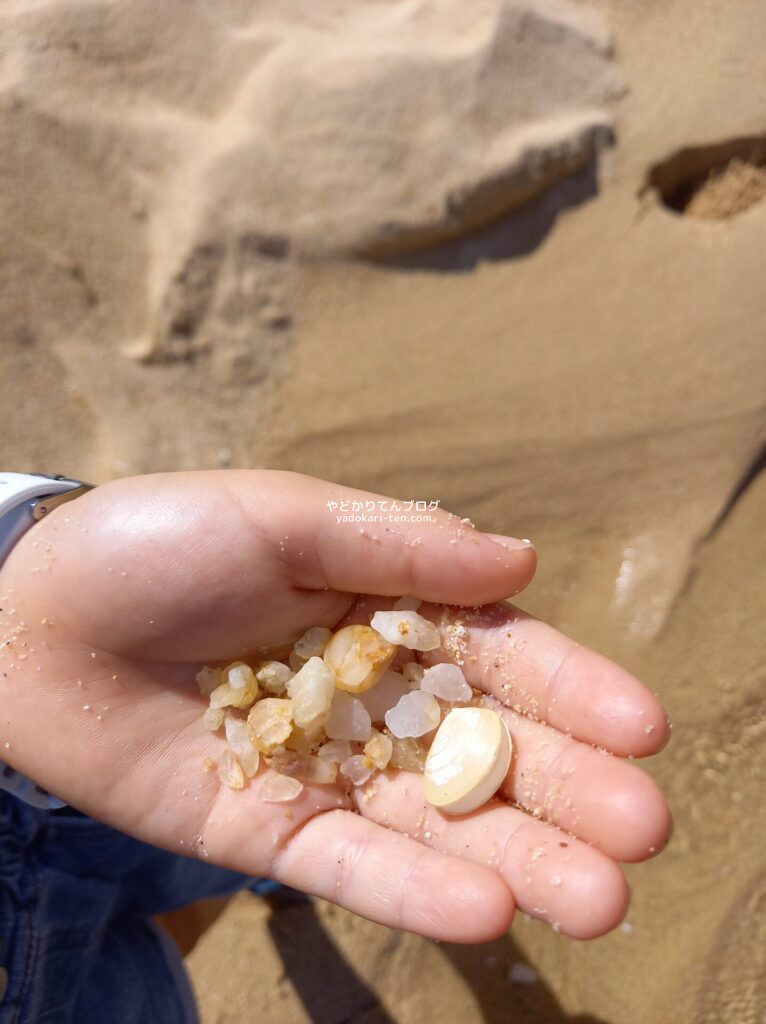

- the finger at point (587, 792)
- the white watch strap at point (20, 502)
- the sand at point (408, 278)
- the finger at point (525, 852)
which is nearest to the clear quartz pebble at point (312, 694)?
the finger at point (525, 852)

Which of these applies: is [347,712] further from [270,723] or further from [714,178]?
[714,178]

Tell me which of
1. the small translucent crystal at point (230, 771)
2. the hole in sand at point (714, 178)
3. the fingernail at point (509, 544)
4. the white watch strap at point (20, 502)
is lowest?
the small translucent crystal at point (230, 771)

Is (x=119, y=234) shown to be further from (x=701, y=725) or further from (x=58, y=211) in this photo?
(x=701, y=725)

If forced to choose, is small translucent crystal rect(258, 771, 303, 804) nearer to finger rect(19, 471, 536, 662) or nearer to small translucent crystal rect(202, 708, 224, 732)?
small translucent crystal rect(202, 708, 224, 732)

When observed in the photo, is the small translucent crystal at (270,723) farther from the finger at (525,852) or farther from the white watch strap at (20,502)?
the white watch strap at (20,502)

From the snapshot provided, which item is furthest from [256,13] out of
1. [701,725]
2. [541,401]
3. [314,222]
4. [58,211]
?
[701,725]
